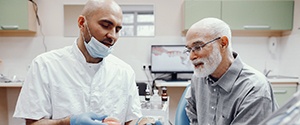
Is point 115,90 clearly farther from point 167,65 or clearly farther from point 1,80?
point 1,80

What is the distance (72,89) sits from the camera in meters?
1.21

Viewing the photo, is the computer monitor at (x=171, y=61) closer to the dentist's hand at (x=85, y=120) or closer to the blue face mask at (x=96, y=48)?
the blue face mask at (x=96, y=48)

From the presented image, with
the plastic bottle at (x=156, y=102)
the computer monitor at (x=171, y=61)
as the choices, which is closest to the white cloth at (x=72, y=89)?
the plastic bottle at (x=156, y=102)

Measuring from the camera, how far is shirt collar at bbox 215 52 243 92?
120cm

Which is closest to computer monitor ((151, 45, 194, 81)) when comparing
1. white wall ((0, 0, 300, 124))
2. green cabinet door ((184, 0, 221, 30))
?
white wall ((0, 0, 300, 124))

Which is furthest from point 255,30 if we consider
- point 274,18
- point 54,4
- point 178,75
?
point 54,4

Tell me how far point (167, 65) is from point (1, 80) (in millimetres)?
2159

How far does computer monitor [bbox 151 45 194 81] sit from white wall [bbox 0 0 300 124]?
0.22m

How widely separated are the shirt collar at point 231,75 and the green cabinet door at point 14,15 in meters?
2.67

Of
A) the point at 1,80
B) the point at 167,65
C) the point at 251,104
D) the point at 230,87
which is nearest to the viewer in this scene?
the point at 251,104

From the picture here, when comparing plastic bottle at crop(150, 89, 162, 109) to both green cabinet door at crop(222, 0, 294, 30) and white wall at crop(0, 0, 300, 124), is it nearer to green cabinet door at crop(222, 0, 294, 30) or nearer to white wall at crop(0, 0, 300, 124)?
white wall at crop(0, 0, 300, 124)

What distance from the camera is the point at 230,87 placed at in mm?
1198

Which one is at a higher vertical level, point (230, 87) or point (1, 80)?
point (230, 87)

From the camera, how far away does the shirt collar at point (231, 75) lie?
1.20 m
